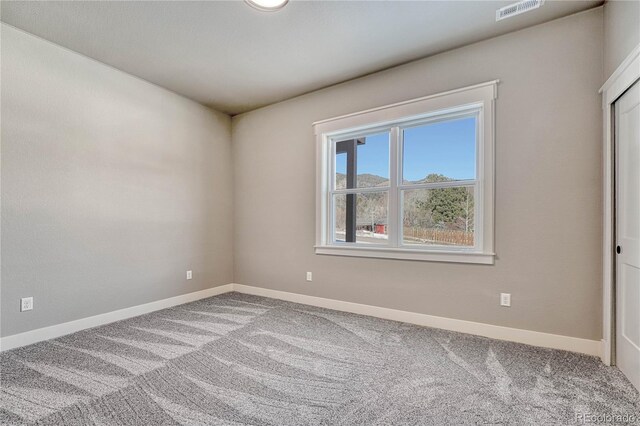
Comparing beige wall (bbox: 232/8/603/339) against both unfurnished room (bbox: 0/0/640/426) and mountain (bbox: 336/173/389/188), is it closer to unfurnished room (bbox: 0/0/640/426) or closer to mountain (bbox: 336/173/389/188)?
unfurnished room (bbox: 0/0/640/426)

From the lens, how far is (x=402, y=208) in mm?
3447

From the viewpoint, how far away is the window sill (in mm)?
2859

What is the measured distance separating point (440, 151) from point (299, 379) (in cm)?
256

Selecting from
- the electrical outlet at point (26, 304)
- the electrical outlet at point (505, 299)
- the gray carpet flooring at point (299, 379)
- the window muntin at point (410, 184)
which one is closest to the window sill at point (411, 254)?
the window muntin at point (410, 184)

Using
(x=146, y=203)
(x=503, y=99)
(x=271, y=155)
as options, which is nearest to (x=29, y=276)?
(x=146, y=203)

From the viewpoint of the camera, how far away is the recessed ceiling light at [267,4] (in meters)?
2.29

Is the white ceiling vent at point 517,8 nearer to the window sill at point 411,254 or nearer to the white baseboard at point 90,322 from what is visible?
the window sill at point 411,254

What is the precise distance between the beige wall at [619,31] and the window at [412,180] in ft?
2.52

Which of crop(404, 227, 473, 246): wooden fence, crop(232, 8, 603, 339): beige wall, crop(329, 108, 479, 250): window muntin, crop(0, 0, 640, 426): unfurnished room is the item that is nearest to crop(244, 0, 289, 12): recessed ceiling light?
crop(0, 0, 640, 426): unfurnished room

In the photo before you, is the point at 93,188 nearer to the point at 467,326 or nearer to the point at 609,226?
the point at 467,326

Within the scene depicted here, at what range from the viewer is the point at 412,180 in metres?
3.38

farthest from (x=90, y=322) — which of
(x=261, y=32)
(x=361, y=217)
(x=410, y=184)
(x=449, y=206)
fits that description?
(x=449, y=206)

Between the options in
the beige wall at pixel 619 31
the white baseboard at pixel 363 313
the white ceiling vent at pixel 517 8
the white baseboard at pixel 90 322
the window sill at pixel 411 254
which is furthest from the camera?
the window sill at pixel 411 254

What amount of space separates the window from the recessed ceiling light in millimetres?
1521
